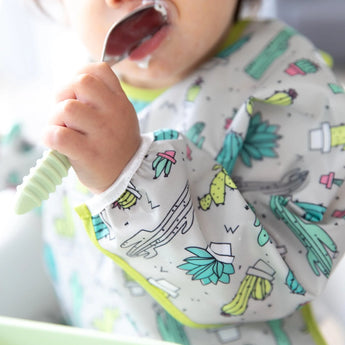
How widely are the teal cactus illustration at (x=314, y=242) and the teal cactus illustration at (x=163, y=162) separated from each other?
0.13 metres

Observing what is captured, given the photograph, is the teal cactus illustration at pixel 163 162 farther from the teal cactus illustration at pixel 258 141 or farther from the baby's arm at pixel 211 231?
the teal cactus illustration at pixel 258 141

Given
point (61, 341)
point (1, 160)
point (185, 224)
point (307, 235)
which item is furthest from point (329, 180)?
point (1, 160)

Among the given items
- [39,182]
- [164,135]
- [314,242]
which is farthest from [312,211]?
[39,182]

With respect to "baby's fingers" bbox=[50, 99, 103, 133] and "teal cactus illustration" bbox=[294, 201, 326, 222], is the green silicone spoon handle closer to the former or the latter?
"baby's fingers" bbox=[50, 99, 103, 133]

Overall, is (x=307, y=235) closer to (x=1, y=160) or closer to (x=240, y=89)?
(x=240, y=89)

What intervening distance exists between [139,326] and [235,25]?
14.3 inches

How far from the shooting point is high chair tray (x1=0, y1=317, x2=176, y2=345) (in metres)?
0.37

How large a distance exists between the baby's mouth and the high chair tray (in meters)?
0.25

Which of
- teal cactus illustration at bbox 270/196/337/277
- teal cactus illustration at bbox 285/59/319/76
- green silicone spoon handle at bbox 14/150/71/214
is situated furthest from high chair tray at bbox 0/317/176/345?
teal cactus illustration at bbox 285/59/319/76

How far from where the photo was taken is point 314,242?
0.52 meters

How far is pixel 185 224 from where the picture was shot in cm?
46

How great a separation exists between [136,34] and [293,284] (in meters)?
0.27

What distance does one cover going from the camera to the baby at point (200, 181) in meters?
0.45

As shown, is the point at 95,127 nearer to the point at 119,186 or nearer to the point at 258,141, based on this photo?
the point at 119,186
